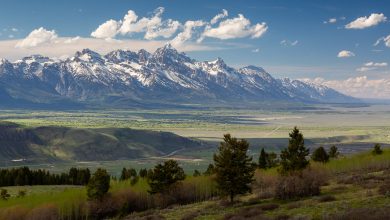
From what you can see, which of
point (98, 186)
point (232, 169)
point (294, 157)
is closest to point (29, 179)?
point (98, 186)

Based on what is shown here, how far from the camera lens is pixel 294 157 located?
207ft

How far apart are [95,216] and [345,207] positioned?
46.3 metres

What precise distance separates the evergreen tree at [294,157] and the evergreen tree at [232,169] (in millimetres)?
4652

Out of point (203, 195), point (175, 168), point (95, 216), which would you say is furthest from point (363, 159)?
point (95, 216)

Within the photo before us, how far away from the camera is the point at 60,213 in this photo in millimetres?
74812

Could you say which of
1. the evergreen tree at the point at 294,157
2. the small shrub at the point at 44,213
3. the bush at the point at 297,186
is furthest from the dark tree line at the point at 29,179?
the bush at the point at 297,186

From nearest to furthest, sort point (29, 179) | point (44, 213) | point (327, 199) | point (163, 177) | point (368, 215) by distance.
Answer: point (368, 215), point (327, 199), point (44, 213), point (163, 177), point (29, 179)

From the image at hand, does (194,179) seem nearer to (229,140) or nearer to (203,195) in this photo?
(203,195)

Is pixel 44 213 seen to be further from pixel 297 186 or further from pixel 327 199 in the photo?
pixel 327 199

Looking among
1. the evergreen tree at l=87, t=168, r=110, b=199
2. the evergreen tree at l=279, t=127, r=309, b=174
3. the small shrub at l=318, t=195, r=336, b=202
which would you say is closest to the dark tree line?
the evergreen tree at l=87, t=168, r=110, b=199

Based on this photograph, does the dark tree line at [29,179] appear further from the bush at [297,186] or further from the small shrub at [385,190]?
the small shrub at [385,190]

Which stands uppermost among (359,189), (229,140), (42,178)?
(229,140)

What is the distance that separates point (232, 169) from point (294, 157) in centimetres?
836

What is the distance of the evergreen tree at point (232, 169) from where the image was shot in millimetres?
62188
